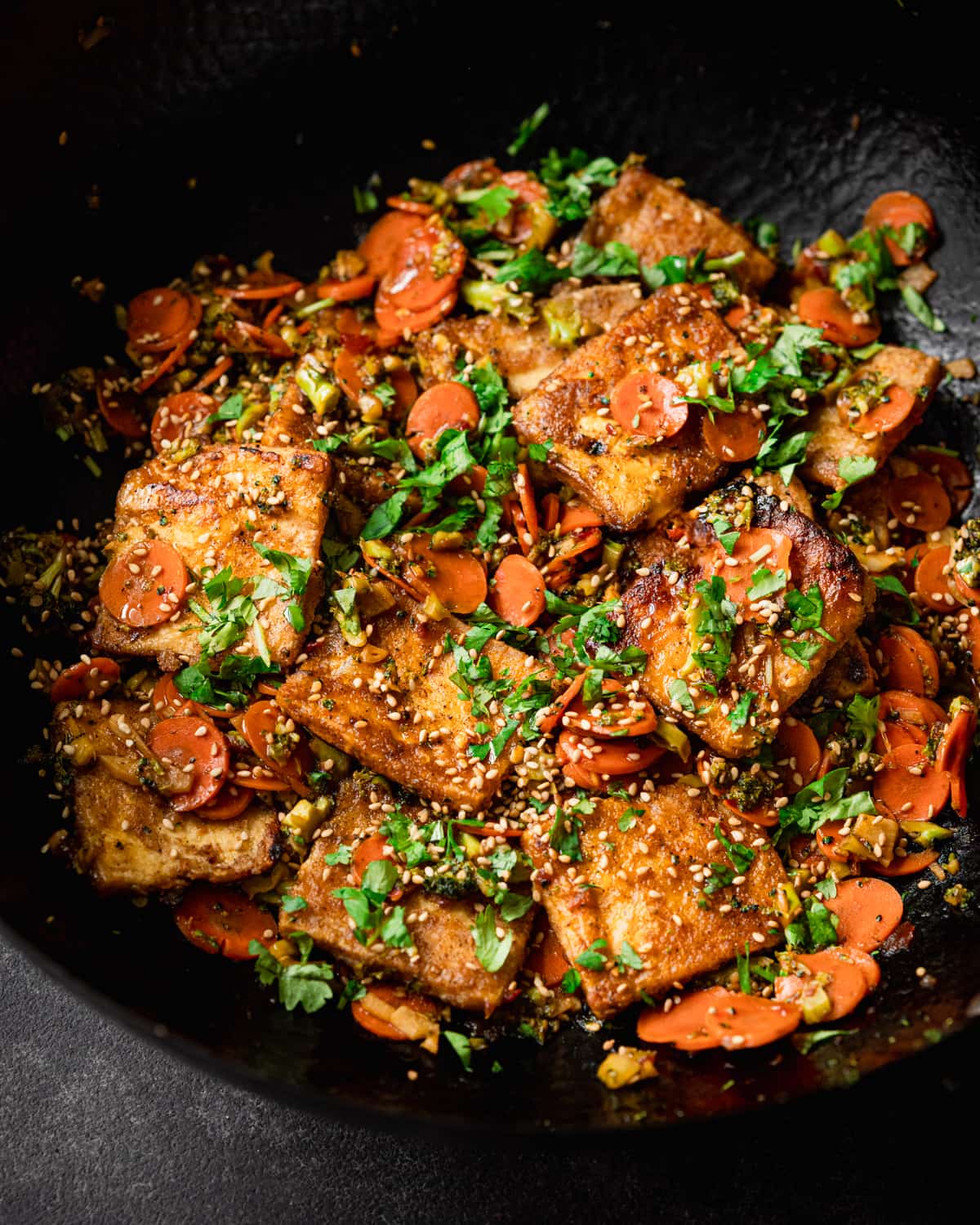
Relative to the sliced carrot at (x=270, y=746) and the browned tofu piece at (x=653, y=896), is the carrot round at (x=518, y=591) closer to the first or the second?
the browned tofu piece at (x=653, y=896)

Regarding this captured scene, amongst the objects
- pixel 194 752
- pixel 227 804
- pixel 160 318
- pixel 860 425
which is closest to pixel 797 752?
pixel 860 425

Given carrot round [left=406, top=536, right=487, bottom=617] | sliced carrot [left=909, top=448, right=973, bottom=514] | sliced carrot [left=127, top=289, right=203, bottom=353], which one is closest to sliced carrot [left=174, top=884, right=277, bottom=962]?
carrot round [left=406, top=536, right=487, bottom=617]

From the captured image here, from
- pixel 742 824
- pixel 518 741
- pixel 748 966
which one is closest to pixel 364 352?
pixel 518 741

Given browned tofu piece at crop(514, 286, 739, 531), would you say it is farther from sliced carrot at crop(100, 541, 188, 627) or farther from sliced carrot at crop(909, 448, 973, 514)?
sliced carrot at crop(100, 541, 188, 627)

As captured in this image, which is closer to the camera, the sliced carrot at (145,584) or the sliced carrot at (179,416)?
the sliced carrot at (145,584)

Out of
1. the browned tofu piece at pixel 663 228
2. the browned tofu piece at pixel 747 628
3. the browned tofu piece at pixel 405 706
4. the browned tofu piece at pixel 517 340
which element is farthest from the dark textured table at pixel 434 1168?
the browned tofu piece at pixel 663 228

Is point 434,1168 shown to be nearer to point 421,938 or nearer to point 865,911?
point 421,938

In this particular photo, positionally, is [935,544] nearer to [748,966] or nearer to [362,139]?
[748,966]
